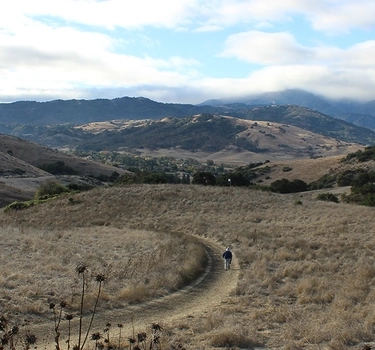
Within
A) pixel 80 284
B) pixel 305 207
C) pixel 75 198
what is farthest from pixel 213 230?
pixel 75 198

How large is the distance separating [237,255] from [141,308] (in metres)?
8.76

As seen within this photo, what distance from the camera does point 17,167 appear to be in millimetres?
76312

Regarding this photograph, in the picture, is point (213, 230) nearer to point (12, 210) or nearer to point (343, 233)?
point (343, 233)

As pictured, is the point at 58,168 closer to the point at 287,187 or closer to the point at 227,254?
the point at 287,187

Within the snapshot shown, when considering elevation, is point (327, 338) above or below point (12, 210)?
above

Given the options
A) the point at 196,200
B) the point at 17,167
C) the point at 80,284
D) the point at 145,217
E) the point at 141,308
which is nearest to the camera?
the point at 141,308

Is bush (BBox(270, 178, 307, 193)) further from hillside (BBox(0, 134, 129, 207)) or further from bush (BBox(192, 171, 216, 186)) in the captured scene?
hillside (BBox(0, 134, 129, 207))

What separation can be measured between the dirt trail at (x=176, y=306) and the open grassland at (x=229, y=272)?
22 centimetres

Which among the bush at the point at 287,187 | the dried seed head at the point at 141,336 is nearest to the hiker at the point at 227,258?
the dried seed head at the point at 141,336

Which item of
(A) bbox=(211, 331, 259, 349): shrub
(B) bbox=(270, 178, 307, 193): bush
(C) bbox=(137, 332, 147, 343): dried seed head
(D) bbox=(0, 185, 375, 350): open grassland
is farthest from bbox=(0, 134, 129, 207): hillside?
(C) bbox=(137, 332, 147, 343): dried seed head

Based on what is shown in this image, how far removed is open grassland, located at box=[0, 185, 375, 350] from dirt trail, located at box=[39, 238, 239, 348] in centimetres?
22

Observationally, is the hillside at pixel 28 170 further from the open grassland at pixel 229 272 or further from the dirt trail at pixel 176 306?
the dirt trail at pixel 176 306

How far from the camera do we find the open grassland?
1051 centimetres

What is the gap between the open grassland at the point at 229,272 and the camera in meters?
10.5
